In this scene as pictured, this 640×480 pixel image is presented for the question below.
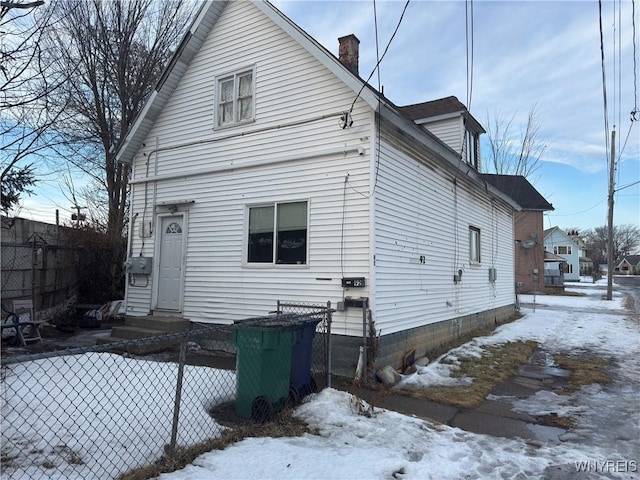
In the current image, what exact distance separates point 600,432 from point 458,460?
84.6 inches

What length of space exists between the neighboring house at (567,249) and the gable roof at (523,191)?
31502 mm

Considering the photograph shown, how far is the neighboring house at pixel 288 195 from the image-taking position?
7.39 m

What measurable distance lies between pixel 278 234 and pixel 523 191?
27.3 metres

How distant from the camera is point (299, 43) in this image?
814cm

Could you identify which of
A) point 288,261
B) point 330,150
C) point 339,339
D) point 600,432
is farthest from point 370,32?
point 600,432

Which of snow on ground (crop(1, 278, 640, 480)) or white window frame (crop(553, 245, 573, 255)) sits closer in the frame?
snow on ground (crop(1, 278, 640, 480))

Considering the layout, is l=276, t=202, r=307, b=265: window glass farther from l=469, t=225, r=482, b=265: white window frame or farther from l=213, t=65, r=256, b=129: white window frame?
l=469, t=225, r=482, b=265: white window frame

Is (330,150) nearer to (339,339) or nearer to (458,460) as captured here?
(339,339)

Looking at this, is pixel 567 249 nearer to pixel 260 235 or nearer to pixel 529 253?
pixel 529 253

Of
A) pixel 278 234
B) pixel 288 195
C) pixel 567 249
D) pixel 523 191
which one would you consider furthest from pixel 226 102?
pixel 567 249

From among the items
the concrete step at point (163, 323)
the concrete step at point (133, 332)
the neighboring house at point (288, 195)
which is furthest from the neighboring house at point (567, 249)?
the concrete step at point (133, 332)

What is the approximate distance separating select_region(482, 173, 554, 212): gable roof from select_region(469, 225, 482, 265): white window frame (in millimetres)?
17563

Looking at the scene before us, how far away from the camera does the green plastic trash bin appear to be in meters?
4.70

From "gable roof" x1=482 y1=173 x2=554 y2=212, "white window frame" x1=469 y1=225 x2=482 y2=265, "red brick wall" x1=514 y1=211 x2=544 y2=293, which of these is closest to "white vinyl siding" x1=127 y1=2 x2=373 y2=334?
"white window frame" x1=469 y1=225 x2=482 y2=265
